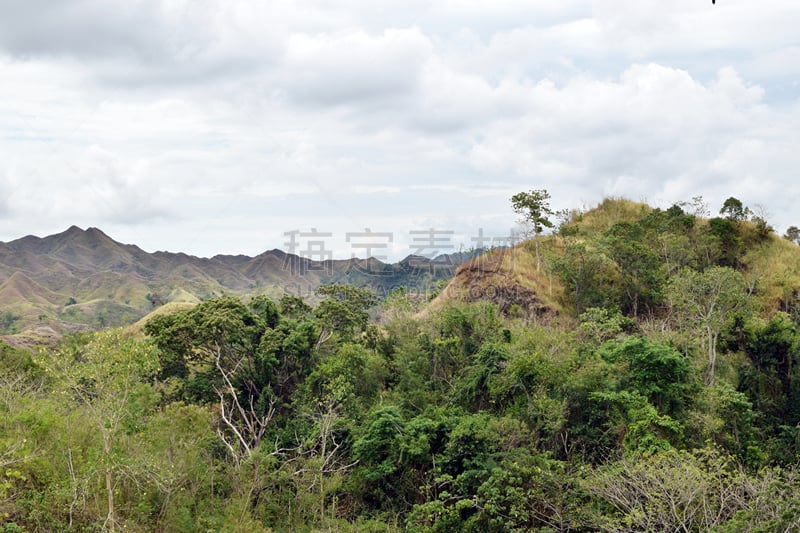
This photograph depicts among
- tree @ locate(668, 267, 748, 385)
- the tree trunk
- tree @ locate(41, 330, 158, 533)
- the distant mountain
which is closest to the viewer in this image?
the tree trunk

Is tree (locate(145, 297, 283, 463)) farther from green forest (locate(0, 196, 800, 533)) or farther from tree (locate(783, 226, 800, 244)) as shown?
tree (locate(783, 226, 800, 244))

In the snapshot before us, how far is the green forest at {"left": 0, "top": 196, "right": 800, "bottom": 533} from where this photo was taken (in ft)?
47.2

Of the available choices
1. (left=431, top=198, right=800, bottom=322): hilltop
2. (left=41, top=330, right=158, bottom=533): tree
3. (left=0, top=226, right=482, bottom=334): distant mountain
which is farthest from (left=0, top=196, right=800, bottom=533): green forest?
(left=0, top=226, right=482, bottom=334): distant mountain

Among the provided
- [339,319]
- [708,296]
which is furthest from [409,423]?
[708,296]

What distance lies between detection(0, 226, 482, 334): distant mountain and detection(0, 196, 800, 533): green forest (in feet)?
93.3

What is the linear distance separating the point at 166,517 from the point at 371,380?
8732 mm

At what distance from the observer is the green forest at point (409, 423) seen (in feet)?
47.2

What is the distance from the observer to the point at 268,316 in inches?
870

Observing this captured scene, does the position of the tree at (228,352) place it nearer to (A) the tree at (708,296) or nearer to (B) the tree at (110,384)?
(B) the tree at (110,384)

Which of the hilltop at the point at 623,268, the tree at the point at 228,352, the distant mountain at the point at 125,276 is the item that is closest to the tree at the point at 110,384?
the tree at the point at 228,352

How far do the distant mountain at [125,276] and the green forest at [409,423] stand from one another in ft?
93.3

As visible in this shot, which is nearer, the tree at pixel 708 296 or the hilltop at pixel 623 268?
the tree at pixel 708 296

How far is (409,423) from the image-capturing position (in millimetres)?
18109

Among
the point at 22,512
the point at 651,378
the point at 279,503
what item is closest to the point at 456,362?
the point at 651,378
